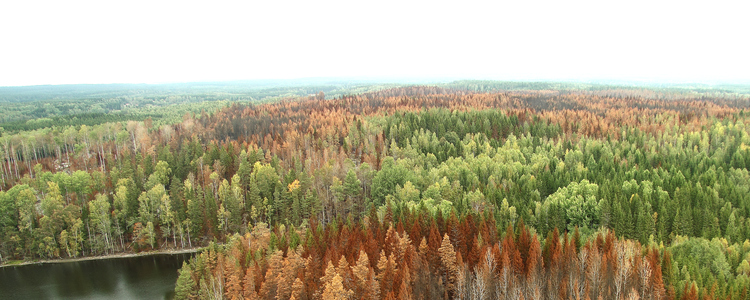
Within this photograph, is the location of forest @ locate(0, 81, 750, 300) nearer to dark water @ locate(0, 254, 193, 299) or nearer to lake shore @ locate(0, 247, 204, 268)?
lake shore @ locate(0, 247, 204, 268)

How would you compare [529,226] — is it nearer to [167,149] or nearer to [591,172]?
[591,172]

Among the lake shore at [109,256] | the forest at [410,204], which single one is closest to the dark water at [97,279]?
the lake shore at [109,256]

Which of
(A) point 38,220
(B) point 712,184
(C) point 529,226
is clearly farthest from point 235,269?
(B) point 712,184

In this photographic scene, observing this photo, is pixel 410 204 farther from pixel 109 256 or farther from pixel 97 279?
pixel 109 256

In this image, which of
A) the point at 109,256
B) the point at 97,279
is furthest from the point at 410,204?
the point at 109,256

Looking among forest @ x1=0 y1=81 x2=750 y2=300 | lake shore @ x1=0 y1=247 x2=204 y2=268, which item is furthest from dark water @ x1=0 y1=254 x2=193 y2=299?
forest @ x1=0 y1=81 x2=750 y2=300

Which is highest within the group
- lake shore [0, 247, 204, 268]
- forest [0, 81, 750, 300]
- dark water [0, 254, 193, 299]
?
forest [0, 81, 750, 300]

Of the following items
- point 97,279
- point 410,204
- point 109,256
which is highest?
point 410,204
